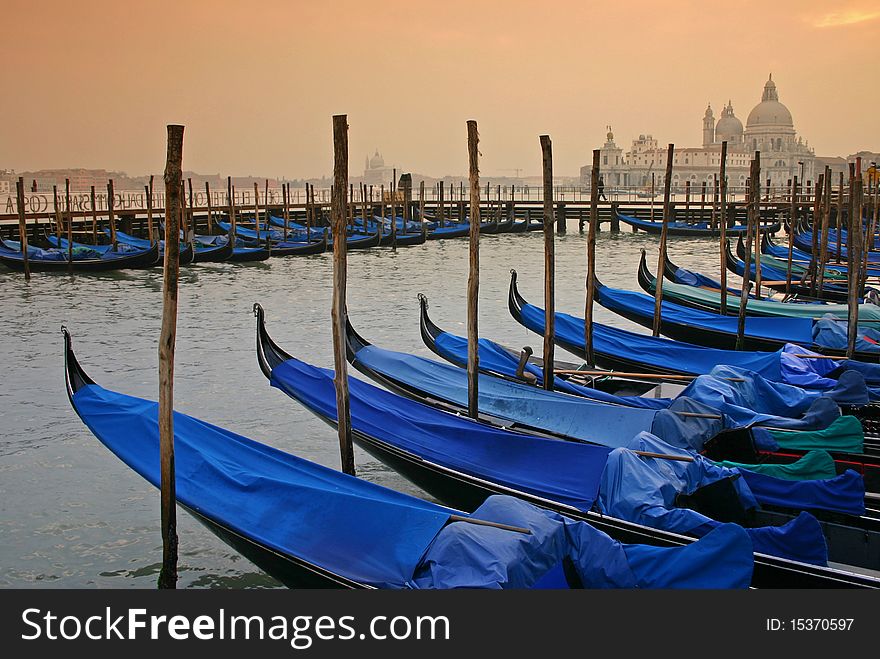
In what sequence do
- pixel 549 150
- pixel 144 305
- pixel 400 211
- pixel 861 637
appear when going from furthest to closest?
pixel 400 211 < pixel 144 305 < pixel 549 150 < pixel 861 637

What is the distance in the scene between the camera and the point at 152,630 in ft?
6.27

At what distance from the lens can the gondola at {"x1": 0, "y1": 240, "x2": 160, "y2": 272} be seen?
11242 mm

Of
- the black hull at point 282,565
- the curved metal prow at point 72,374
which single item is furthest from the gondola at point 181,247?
the black hull at point 282,565

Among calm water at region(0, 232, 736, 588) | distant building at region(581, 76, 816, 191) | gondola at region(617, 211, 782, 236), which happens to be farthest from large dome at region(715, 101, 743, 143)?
calm water at region(0, 232, 736, 588)

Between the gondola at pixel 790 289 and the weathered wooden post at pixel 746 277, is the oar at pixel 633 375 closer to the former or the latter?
the weathered wooden post at pixel 746 277

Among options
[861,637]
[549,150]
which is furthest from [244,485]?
[549,150]

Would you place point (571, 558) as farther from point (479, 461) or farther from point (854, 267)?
point (854, 267)

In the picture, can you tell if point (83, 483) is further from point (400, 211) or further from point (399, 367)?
point (400, 211)

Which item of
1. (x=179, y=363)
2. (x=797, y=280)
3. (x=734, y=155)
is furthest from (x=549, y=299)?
(x=734, y=155)

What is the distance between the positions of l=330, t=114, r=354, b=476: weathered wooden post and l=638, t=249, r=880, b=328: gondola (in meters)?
3.48

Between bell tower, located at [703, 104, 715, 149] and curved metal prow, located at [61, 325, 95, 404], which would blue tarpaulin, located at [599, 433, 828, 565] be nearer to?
curved metal prow, located at [61, 325, 95, 404]

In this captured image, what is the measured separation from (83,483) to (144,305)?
5414 millimetres

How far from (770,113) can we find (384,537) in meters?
61.9

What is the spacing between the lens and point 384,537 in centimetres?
222
